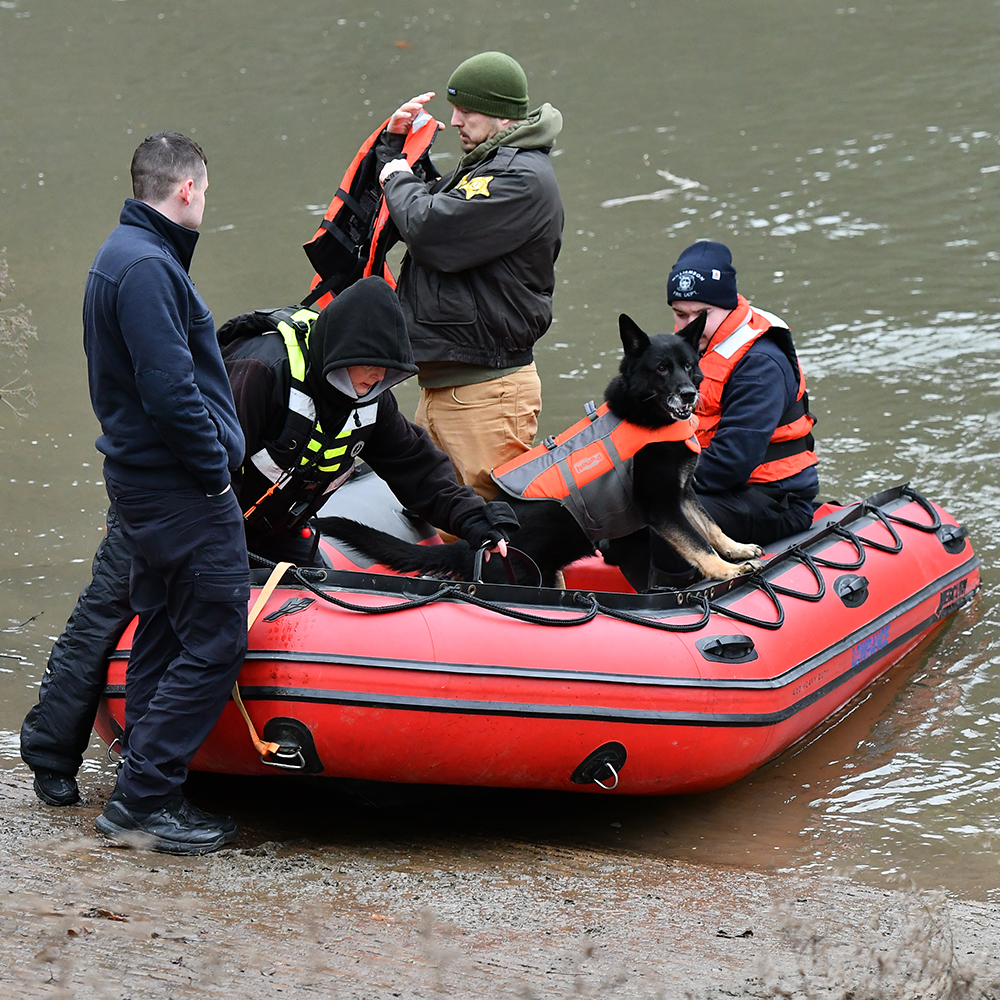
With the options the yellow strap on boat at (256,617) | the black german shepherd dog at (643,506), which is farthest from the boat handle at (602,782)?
the yellow strap on boat at (256,617)

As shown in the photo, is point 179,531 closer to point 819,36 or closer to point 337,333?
point 337,333

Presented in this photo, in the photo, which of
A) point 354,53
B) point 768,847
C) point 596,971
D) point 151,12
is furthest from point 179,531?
point 151,12

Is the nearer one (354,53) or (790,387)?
(790,387)

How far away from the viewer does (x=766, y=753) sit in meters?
4.16

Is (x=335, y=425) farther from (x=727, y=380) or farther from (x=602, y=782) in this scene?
(x=727, y=380)

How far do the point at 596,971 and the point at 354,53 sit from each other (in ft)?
42.0

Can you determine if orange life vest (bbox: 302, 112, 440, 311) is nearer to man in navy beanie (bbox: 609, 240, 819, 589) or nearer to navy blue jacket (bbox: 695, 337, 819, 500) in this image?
man in navy beanie (bbox: 609, 240, 819, 589)

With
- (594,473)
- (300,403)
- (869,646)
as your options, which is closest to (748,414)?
(594,473)

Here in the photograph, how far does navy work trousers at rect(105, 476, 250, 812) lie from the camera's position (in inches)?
124

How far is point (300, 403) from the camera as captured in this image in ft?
11.7

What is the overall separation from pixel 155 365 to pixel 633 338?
1945 mm

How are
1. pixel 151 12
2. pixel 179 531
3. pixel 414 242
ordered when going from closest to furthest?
pixel 179 531
pixel 414 242
pixel 151 12

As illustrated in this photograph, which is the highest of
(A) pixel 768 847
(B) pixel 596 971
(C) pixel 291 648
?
(C) pixel 291 648

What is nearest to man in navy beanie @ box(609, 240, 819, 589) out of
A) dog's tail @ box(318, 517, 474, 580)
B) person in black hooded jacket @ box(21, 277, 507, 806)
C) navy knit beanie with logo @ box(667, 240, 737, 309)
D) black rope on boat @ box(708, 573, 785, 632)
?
Result: navy knit beanie with logo @ box(667, 240, 737, 309)
